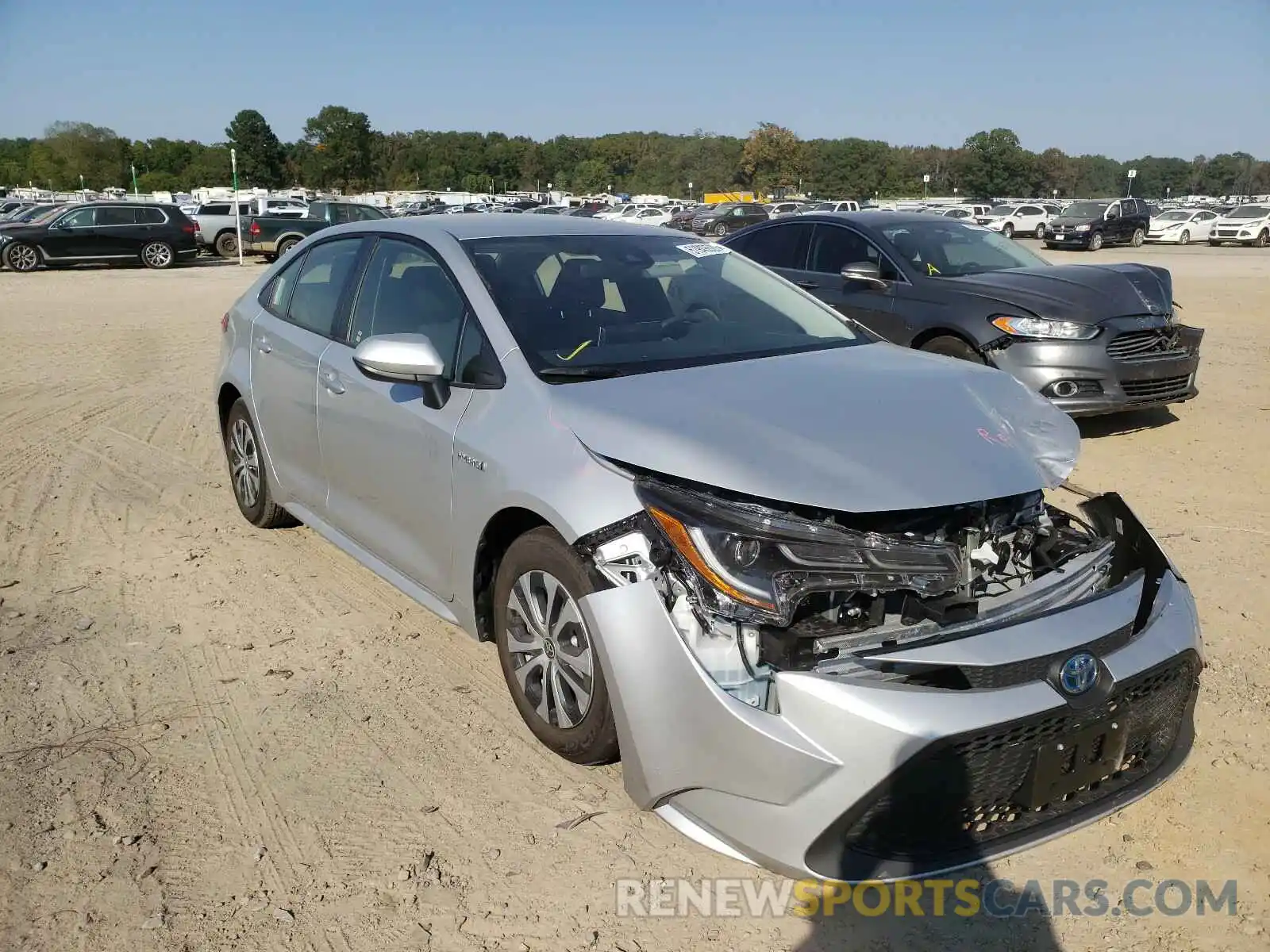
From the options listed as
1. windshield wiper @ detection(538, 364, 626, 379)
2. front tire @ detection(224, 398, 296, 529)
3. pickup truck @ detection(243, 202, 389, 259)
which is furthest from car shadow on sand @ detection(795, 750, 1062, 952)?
pickup truck @ detection(243, 202, 389, 259)

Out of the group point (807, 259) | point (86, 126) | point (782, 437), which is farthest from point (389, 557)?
point (86, 126)

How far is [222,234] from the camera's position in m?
30.0

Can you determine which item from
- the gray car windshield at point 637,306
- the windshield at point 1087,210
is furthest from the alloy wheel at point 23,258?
the windshield at point 1087,210

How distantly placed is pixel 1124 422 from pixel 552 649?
6.34 meters

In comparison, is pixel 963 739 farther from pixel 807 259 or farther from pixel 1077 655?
pixel 807 259

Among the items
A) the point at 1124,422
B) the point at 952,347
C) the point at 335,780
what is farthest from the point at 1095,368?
the point at 335,780

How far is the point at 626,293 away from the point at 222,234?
29646 millimetres

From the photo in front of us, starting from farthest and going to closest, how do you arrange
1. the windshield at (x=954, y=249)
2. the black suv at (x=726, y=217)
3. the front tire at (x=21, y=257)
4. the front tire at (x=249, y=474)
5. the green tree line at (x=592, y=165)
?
the green tree line at (x=592, y=165), the black suv at (x=726, y=217), the front tire at (x=21, y=257), the windshield at (x=954, y=249), the front tire at (x=249, y=474)

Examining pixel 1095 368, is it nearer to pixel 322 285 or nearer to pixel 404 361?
pixel 322 285

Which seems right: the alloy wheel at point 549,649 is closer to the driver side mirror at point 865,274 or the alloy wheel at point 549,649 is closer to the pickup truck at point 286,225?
the driver side mirror at point 865,274

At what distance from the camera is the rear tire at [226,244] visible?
30.1 meters

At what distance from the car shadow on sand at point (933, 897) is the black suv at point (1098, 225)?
1460 inches

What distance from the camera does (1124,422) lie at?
7.83m

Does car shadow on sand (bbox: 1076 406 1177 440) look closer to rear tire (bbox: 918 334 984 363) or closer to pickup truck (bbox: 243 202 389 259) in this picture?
rear tire (bbox: 918 334 984 363)
